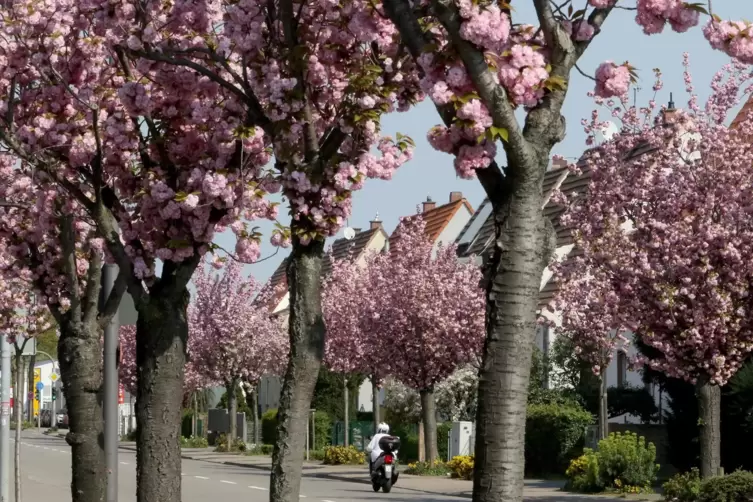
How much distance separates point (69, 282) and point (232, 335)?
128ft

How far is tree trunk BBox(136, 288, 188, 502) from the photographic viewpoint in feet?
40.5

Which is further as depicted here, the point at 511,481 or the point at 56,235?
the point at 56,235

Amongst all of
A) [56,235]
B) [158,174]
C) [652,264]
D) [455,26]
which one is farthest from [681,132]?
[455,26]

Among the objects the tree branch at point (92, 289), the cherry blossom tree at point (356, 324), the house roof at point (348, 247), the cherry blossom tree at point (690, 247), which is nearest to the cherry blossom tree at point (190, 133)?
the tree branch at point (92, 289)

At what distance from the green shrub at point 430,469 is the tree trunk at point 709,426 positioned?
48.2 feet

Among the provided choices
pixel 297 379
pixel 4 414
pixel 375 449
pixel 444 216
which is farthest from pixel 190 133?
pixel 444 216

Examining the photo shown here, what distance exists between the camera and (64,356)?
15.5m

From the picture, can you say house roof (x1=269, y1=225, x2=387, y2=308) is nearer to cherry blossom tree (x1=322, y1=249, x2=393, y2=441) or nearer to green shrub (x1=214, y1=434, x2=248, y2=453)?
green shrub (x1=214, y1=434, x2=248, y2=453)

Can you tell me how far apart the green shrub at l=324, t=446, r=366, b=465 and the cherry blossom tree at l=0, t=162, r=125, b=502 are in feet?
86.9

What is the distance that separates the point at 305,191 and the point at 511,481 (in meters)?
3.91

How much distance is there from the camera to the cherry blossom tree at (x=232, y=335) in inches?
2125

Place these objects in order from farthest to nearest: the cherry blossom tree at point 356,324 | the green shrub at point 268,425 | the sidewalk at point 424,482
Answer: the green shrub at point 268,425 < the cherry blossom tree at point 356,324 < the sidewalk at point 424,482

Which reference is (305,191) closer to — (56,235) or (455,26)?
(455,26)

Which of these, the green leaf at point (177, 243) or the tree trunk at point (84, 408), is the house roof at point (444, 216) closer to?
the tree trunk at point (84, 408)
